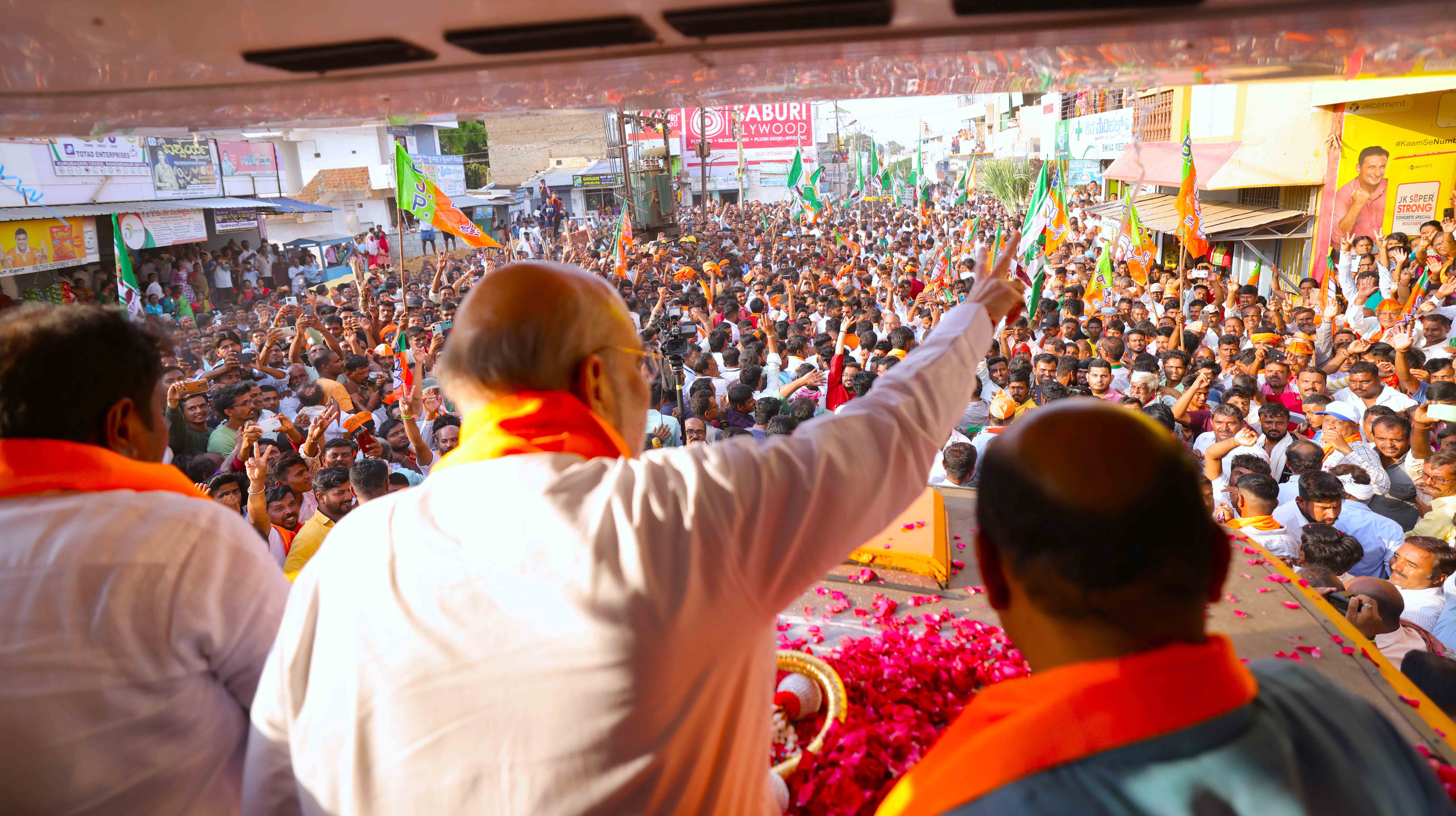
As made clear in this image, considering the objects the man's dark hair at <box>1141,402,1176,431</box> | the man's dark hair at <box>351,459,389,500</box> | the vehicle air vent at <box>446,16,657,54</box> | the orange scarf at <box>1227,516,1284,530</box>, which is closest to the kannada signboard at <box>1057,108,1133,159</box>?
the man's dark hair at <box>1141,402,1176,431</box>

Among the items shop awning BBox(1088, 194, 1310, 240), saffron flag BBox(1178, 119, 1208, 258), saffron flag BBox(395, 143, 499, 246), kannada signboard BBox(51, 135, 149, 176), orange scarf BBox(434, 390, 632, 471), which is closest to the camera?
orange scarf BBox(434, 390, 632, 471)

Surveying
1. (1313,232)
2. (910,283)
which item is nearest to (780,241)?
(910,283)

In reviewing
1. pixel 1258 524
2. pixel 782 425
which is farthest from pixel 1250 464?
pixel 782 425

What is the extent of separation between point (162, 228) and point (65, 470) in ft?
61.3

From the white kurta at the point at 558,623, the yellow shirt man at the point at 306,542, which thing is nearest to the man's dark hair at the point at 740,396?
the yellow shirt man at the point at 306,542

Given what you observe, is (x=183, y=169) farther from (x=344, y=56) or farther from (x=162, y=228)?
(x=344, y=56)

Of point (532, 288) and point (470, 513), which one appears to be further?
point (532, 288)

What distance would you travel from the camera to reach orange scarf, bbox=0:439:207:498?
1.48 meters

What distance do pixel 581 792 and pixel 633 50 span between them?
130 cm

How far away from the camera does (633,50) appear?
1.59 meters

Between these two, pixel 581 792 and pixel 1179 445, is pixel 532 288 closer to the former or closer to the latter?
pixel 581 792

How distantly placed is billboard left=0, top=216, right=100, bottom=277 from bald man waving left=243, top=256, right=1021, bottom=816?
49.6ft

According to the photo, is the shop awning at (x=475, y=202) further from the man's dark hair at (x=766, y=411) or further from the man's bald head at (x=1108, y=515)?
the man's bald head at (x=1108, y=515)

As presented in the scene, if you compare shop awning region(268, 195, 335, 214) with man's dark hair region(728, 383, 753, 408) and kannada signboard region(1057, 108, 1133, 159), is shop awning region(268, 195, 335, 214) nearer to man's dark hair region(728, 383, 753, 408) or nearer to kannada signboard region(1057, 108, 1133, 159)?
man's dark hair region(728, 383, 753, 408)
